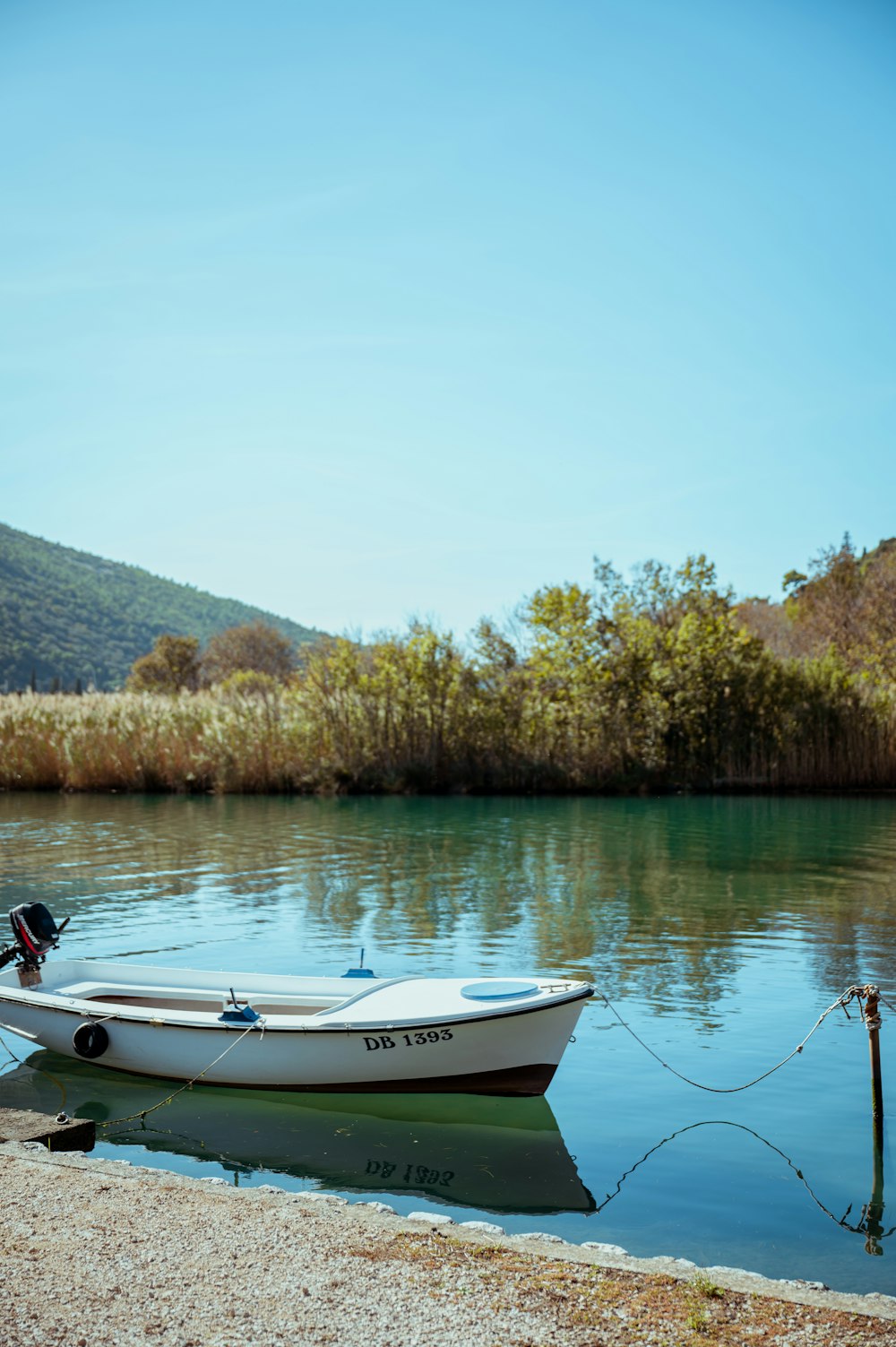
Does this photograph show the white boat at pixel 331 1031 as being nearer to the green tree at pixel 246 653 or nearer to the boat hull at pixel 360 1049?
the boat hull at pixel 360 1049

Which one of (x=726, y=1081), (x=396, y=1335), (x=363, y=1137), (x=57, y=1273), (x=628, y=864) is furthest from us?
(x=628, y=864)

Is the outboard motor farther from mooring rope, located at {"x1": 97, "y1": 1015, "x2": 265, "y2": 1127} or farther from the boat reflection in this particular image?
mooring rope, located at {"x1": 97, "y1": 1015, "x2": 265, "y2": 1127}

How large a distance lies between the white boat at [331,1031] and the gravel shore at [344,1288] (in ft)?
6.98

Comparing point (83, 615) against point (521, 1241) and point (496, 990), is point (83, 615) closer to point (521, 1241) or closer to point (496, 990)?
point (496, 990)

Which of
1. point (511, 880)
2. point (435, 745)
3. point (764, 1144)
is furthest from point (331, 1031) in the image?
point (435, 745)

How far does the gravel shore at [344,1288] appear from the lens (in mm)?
4293

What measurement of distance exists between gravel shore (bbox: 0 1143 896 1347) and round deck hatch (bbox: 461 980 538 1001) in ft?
7.33

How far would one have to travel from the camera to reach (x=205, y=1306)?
4.50 meters

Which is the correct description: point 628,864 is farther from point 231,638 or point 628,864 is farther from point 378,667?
point 231,638

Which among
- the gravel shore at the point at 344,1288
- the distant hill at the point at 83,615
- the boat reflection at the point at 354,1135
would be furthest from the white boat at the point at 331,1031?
the distant hill at the point at 83,615

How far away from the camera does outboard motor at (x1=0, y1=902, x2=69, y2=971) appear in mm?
9391

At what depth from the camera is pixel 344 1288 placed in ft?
15.1

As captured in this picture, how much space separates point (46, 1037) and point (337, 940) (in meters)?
5.17

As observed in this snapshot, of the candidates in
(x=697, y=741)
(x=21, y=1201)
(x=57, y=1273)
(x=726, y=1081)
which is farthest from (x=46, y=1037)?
(x=697, y=741)
